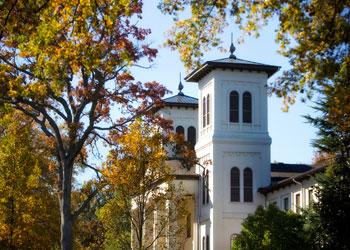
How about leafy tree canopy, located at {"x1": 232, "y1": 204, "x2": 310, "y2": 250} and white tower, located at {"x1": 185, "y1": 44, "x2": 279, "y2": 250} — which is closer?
leafy tree canopy, located at {"x1": 232, "y1": 204, "x2": 310, "y2": 250}

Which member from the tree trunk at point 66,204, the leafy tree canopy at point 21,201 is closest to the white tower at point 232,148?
the leafy tree canopy at point 21,201

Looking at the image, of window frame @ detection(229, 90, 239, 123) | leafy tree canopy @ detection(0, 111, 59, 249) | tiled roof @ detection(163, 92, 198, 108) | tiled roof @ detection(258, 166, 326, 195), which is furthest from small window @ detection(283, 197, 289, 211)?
tiled roof @ detection(163, 92, 198, 108)

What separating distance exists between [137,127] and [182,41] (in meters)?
21.7

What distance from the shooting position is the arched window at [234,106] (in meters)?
49.1

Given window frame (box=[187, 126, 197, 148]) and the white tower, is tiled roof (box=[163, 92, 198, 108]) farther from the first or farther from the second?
the white tower

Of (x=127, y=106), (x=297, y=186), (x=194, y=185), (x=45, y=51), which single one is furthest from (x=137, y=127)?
(x=45, y=51)

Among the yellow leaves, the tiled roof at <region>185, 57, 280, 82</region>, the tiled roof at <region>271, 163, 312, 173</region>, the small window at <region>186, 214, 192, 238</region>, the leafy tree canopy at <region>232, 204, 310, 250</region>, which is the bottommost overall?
the leafy tree canopy at <region>232, 204, 310, 250</region>

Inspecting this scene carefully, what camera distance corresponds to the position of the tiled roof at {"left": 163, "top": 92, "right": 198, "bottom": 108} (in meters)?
60.6

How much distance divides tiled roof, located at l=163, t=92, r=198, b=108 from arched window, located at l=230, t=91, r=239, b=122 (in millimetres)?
11405

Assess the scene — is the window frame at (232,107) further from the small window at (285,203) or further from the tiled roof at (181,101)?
the tiled roof at (181,101)

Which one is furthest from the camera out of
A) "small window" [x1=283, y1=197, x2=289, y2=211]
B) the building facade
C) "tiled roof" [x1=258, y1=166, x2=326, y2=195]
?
the building facade

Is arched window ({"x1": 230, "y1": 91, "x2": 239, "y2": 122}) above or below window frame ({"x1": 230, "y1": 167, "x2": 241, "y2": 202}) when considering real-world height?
above

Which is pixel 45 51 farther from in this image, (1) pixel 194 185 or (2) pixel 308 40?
(1) pixel 194 185

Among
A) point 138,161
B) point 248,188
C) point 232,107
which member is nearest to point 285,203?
point 248,188
